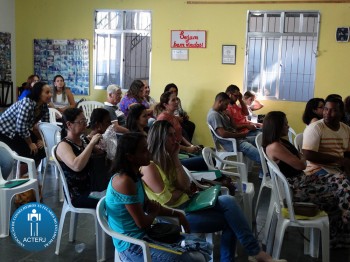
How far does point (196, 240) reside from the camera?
7.41ft

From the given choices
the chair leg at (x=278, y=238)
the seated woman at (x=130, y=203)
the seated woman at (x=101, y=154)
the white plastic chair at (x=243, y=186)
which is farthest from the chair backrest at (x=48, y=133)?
the chair leg at (x=278, y=238)

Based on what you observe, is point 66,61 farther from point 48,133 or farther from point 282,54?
point 282,54

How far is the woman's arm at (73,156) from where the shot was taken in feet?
9.49

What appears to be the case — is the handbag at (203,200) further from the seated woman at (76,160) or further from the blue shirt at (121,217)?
the seated woman at (76,160)

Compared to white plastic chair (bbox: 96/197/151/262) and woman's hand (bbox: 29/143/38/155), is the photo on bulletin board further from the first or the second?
white plastic chair (bbox: 96/197/151/262)

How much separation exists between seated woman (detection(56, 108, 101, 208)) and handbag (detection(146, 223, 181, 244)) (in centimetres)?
86

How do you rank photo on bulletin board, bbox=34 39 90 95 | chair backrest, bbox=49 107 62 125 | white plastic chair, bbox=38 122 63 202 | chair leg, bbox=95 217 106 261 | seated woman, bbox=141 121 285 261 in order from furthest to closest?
photo on bulletin board, bbox=34 39 90 95 → chair backrest, bbox=49 107 62 125 → white plastic chair, bbox=38 122 63 202 → chair leg, bbox=95 217 106 261 → seated woman, bbox=141 121 285 261

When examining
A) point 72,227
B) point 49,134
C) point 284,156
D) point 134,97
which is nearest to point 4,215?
point 72,227

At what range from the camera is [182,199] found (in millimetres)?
2701

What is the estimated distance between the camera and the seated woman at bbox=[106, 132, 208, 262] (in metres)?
2.09

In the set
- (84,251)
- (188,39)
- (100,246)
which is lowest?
(84,251)

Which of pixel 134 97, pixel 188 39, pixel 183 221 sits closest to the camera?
pixel 183 221

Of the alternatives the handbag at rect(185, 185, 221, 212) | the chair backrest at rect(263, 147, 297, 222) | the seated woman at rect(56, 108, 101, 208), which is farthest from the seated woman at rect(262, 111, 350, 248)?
the seated woman at rect(56, 108, 101, 208)

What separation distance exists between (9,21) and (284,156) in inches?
236
